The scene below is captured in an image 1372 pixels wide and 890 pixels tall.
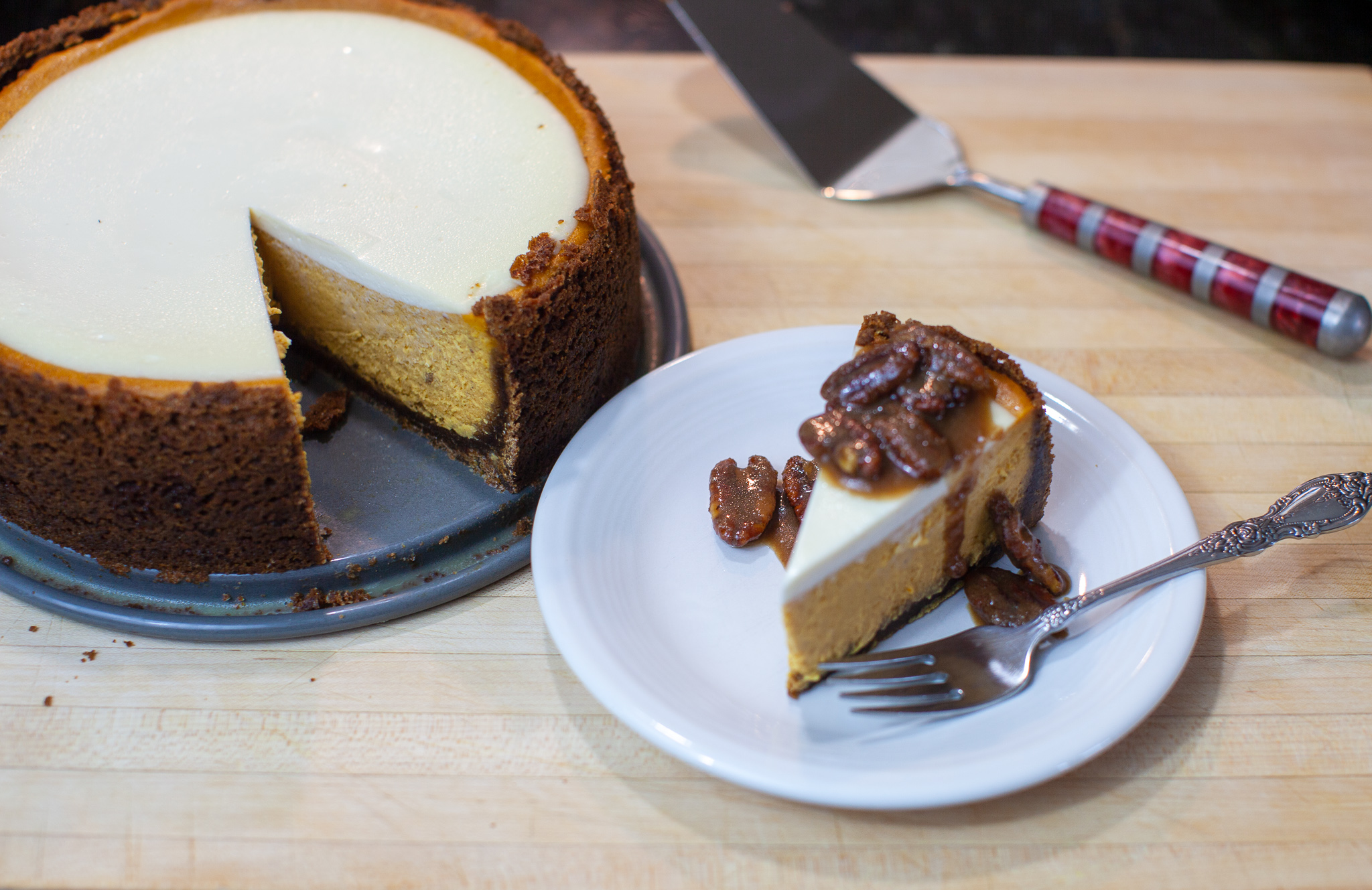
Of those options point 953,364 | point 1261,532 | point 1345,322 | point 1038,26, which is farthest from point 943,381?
point 1038,26

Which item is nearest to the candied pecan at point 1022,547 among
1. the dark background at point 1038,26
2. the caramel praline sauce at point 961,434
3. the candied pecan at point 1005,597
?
the candied pecan at point 1005,597

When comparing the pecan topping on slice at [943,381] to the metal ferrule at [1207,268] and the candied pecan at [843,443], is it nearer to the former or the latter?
the candied pecan at [843,443]

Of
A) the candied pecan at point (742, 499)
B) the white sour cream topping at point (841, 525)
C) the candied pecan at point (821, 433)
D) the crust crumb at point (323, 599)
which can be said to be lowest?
the candied pecan at point (742, 499)

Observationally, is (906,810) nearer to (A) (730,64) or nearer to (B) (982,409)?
(B) (982,409)

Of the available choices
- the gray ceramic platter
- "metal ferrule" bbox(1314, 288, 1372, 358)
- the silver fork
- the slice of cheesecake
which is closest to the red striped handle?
"metal ferrule" bbox(1314, 288, 1372, 358)

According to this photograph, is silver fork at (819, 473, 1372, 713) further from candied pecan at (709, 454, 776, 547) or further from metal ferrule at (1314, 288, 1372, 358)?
metal ferrule at (1314, 288, 1372, 358)

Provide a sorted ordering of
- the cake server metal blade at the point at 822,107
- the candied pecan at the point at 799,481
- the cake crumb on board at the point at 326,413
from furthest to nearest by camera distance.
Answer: the cake server metal blade at the point at 822,107 → the cake crumb on board at the point at 326,413 → the candied pecan at the point at 799,481
